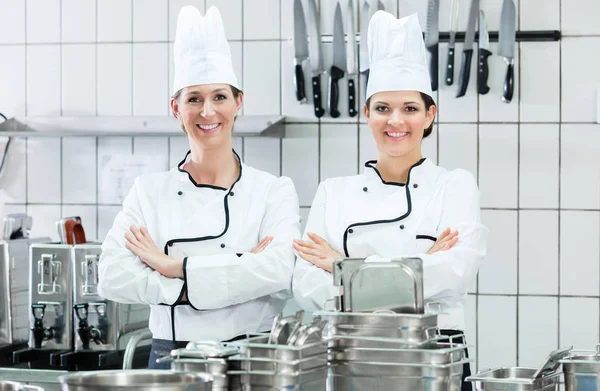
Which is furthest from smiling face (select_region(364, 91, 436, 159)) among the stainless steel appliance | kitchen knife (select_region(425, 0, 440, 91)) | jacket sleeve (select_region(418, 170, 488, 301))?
the stainless steel appliance

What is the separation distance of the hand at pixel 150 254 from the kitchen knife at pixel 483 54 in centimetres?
143

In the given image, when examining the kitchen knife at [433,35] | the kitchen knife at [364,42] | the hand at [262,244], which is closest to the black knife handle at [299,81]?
the kitchen knife at [364,42]

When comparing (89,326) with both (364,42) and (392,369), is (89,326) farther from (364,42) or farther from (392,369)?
(392,369)

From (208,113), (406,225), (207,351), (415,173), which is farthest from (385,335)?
(208,113)

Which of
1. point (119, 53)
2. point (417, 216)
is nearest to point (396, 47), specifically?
point (417, 216)

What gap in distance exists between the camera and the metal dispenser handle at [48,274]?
9.98ft

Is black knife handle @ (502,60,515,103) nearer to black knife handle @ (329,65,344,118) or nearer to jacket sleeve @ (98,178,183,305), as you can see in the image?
black knife handle @ (329,65,344,118)

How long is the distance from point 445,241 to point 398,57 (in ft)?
1.83

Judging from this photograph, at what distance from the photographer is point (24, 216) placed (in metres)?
3.43

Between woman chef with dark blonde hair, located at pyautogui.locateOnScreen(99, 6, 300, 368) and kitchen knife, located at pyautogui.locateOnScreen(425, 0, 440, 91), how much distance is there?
91 centimetres

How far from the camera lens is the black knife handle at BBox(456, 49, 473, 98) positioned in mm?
3256

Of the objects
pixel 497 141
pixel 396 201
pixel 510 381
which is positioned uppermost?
pixel 497 141

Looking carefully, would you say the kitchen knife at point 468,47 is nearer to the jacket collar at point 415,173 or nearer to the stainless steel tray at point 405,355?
the jacket collar at point 415,173

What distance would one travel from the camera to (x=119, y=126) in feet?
11.4
